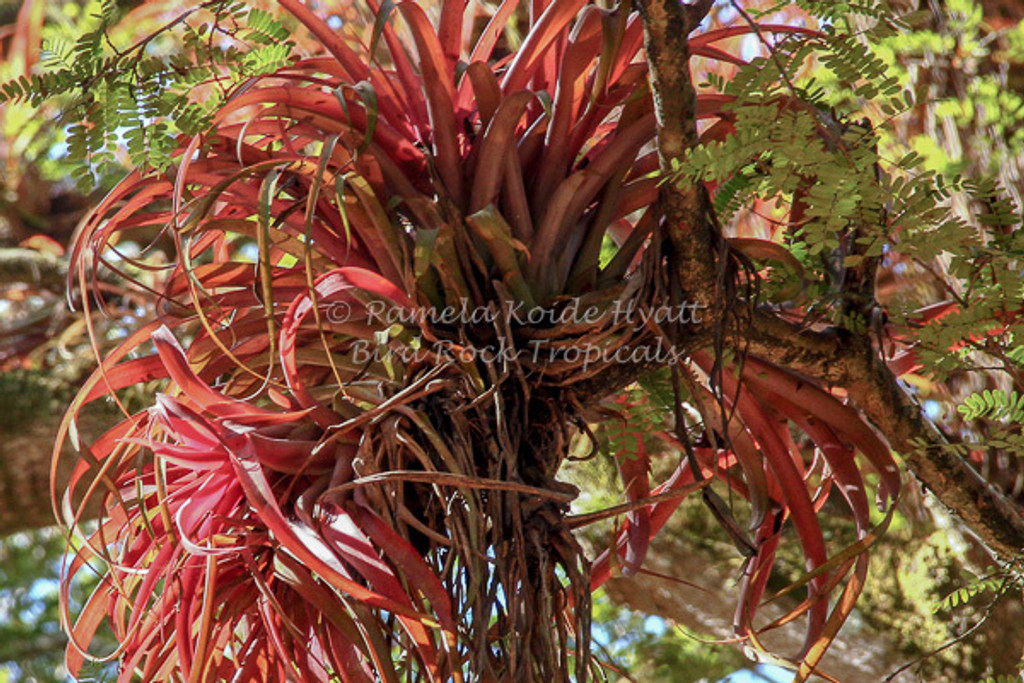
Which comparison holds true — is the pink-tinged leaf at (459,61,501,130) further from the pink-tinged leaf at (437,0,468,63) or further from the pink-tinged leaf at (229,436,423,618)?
the pink-tinged leaf at (229,436,423,618)

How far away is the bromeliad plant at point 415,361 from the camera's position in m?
0.76

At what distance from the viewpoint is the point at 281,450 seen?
2.59 feet

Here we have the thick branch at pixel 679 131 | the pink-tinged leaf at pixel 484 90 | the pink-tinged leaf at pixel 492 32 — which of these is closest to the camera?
the thick branch at pixel 679 131

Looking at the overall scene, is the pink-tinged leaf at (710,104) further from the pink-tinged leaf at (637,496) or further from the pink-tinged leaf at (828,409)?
the pink-tinged leaf at (637,496)

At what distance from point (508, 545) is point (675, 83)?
34cm

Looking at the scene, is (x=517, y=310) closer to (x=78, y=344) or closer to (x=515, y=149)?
(x=515, y=149)

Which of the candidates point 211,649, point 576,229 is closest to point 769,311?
point 576,229

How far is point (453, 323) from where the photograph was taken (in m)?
0.79

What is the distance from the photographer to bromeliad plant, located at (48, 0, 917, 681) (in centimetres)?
76

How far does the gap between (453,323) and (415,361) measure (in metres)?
0.04

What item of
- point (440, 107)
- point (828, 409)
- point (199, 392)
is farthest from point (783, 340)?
point (199, 392)

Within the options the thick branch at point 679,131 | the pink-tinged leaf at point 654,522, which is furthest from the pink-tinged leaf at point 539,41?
the pink-tinged leaf at point 654,522

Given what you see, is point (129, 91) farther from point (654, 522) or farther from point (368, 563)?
point (654, 522)

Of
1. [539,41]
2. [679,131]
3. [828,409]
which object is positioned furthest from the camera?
[828,409]
